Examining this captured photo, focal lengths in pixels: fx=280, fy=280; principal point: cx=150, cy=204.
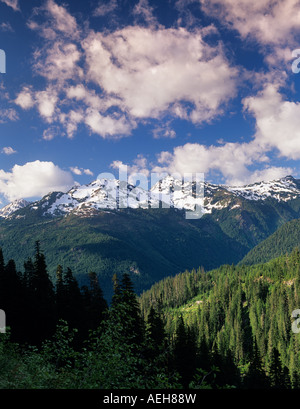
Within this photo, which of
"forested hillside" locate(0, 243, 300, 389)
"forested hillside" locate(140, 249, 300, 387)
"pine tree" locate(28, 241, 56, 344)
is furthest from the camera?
"forested hillside" locate(140, 249, 300, 387)

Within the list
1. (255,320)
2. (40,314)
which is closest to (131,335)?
(40,314)

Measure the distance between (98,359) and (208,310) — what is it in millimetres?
175965

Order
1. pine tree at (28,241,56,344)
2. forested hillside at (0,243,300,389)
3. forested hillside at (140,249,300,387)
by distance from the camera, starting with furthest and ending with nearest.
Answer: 1. forested hillside at (140,249,300,387)
2. pine tree at (28,241,56,344)
3. forested hillside at (0,243,300,389)

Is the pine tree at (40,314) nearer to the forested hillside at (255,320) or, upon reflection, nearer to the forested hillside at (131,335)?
the forested hillside at (131,335)

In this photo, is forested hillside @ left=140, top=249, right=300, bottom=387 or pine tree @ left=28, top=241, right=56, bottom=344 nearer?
pine tree @ left=28, top=241, right=56, bottom=344

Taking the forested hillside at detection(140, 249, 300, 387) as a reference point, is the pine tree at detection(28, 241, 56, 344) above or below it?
above

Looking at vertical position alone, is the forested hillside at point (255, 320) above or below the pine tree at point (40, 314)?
below

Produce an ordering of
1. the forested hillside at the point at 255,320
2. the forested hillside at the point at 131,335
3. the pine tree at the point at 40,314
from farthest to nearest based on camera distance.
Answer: the forested hillside at the point at 255,320 → the pine tree at the point at 40,314 → the forested hillside at the point at 131,335

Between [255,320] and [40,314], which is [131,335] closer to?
[40,314]

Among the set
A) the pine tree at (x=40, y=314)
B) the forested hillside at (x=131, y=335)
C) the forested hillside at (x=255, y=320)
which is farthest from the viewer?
A: the forested hillside at (x=255, y=320)

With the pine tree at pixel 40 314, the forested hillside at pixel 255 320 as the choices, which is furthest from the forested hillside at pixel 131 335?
the forested hillside at pixel 255 320

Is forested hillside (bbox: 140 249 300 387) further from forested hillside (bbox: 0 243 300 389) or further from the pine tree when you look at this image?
the pine tree

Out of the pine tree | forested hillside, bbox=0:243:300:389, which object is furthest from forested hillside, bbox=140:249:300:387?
the pine tree
